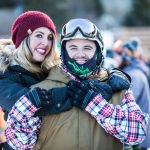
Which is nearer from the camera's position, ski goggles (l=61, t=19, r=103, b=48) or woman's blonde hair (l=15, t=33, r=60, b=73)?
ski goggles (l=61, t=19, r=103, b=48)

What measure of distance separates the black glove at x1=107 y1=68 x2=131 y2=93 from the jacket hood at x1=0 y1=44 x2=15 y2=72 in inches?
31.9

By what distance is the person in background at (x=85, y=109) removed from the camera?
388cm

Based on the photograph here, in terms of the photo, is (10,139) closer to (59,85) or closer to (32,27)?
(59,85)

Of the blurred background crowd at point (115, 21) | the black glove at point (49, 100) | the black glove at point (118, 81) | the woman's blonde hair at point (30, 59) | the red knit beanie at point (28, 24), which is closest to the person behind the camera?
the black glove at point (49, 100)

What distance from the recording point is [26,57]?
14.1 feet

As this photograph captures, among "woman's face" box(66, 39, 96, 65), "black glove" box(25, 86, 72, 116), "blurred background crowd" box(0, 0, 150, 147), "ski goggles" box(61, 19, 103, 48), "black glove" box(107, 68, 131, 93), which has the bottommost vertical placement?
"blurred background crowd" box(0, 0, 150, 147)

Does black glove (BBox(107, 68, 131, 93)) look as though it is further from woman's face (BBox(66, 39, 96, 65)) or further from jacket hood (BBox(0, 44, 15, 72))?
jacket hood (BBox(0, 44, 15, 72))

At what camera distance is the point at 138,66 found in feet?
24.8

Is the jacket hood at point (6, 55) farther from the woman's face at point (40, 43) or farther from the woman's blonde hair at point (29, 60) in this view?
the woman's face at point (40, 43)

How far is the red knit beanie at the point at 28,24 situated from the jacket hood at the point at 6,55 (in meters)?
0.06

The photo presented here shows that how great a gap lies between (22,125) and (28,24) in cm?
93

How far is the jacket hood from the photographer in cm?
429

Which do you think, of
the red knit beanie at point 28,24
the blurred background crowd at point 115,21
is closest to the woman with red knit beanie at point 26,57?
the red knit beanie at point 28,24

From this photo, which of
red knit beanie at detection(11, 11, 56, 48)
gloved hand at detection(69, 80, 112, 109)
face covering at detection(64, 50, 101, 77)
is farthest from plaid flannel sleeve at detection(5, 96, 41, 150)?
red knit beanie at detection(11, 11, 56, 48)
